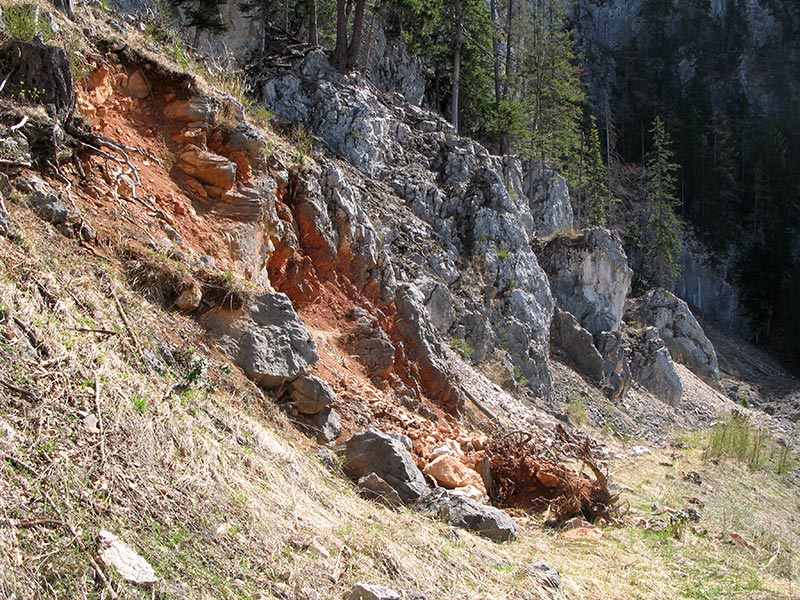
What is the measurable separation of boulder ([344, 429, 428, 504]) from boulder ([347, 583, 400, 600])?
6.94ft

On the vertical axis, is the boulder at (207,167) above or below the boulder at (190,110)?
below

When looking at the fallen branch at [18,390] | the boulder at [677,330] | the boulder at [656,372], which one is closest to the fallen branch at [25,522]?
the fallen branch at [18,390]

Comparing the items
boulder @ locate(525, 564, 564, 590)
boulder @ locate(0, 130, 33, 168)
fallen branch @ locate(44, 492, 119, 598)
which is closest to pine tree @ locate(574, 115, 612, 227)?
boulder @ locate(525, 564, 564, 590)

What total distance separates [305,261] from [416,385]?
7.76 feet

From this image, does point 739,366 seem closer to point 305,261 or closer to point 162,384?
point 305,261

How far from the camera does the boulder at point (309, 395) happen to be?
6602 millimetres

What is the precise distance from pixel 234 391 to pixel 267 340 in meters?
0.80

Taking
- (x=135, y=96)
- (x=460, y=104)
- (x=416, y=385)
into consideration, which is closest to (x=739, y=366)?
(x=460, y=104)

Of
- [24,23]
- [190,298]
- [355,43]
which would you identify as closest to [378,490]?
[190,298]

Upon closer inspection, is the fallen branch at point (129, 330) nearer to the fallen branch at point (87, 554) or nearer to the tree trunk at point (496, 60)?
the fallen branch at point (87, 554)

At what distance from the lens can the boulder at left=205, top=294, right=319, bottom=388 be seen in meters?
6.24

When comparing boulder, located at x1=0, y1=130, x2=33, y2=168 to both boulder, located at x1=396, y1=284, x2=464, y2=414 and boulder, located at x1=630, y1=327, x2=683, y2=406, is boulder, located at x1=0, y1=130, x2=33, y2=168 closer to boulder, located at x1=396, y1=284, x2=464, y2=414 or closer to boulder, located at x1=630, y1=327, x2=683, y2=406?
boulder, located at x1=396, y1=284, x2=464, y2=414

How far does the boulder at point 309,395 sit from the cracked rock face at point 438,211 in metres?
5.92

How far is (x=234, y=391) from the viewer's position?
19.2 ft
